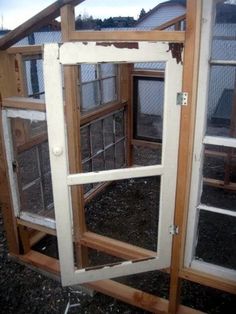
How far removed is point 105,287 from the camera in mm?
2424

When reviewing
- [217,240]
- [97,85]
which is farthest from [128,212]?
[97,85]

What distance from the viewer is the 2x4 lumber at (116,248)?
7.23ft

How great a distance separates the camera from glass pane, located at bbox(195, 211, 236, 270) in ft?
9.36

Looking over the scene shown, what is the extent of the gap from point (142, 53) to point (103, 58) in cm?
21

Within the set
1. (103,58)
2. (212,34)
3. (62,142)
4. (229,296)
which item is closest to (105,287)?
(229,296)

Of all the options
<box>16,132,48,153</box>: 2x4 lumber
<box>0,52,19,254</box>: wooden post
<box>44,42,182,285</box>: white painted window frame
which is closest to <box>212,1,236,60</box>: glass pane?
<box>44,42,182,285</box>: white painted window frame

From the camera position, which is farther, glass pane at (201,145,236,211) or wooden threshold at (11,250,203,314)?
glass pane at (201,145,236,211)

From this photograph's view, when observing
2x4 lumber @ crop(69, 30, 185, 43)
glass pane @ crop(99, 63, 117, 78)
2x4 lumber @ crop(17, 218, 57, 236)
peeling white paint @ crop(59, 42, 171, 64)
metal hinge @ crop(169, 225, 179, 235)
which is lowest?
2x4 lumber @ crop(17, 218, 57, 236)

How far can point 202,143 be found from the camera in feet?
5.72

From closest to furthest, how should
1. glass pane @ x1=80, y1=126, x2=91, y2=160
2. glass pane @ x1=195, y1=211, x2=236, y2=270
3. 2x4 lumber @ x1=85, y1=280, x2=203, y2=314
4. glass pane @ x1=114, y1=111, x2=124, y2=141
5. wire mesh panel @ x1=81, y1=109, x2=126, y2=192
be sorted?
2x4 lumber @ x1=85, y1=280, x2=203, y2=314 → glass pane @ x1=195, y1=211, x2=236, y2=270 → glass pane @ x1=80, y1=126, x2=91, y2=160 → wire mesh panel @ x1=81, y1=109, x2=126, y2=192 → glass pane @ x1=114, y1=111, x2=124, y2=141

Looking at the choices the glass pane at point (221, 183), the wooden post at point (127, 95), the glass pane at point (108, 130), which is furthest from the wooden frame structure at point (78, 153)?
the glass pane at point (221, 183)

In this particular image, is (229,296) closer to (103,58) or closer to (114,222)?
(114,222)

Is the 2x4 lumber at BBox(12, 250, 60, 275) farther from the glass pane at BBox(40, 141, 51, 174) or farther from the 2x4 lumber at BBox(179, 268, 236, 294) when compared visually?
the 2x4 lumber at BBox(179, 268, 236, 294)

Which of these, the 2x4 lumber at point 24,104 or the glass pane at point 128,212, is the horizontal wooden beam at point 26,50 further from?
the glass pane at point 128,212
